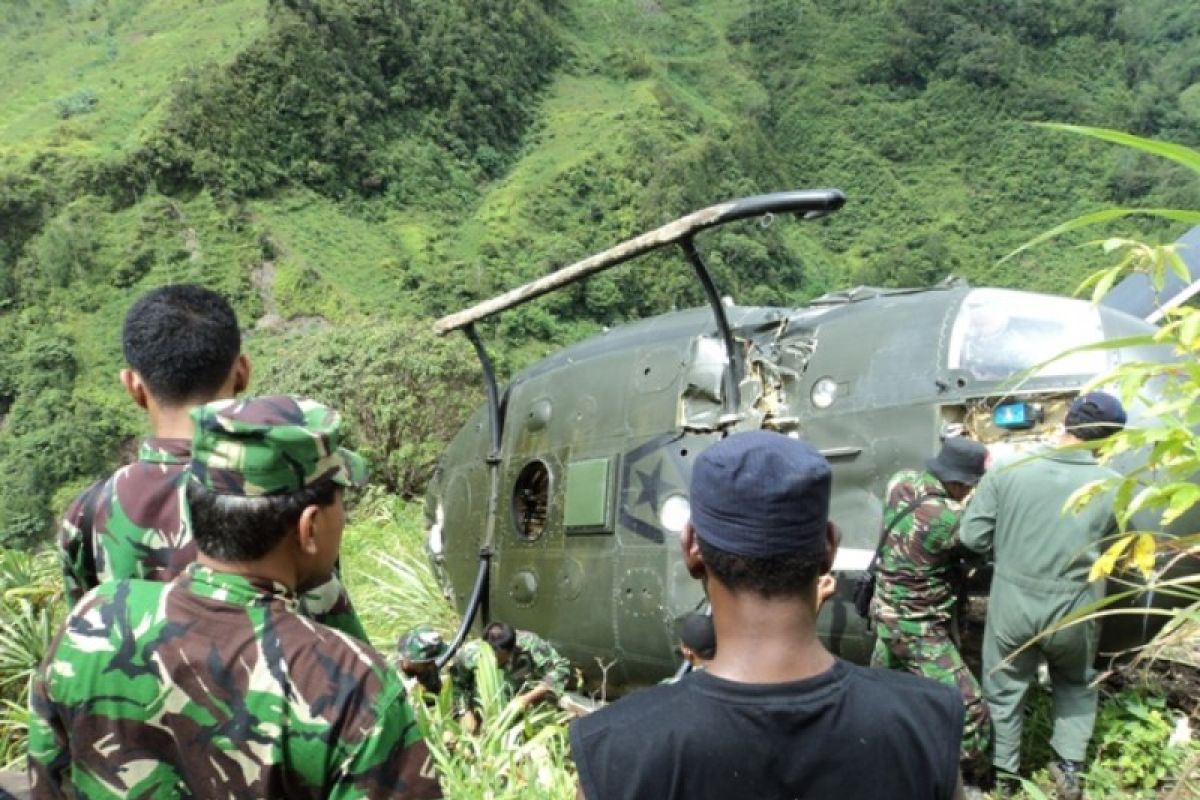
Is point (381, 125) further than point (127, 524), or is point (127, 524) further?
point (381, 125)

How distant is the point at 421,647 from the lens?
17.9 ft

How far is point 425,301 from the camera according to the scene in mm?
46156

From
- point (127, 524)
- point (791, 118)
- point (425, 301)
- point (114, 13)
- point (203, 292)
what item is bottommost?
point (425, 301)

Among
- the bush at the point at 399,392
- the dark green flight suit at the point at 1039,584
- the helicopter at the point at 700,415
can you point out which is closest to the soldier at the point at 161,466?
the helicopter at the point at 700,415

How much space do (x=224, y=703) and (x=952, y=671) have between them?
3281 mm

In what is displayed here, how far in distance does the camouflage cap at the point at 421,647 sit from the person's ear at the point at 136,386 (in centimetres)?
302

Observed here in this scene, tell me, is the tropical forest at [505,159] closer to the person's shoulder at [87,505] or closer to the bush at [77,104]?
the bush at [77,104]

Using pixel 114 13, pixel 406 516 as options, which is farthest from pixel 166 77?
pixel 406 516

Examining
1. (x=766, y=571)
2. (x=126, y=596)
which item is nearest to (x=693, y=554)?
(x=766, y=571)

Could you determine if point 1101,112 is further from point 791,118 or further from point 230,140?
point 230,140

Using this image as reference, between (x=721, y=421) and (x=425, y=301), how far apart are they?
42.5 m

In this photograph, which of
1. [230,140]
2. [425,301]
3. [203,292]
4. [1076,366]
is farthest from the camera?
[230,140]

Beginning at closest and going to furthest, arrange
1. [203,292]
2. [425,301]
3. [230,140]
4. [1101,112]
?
[203,292], [425,301], [230,140], [1101,112]

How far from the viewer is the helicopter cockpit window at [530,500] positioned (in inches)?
231
